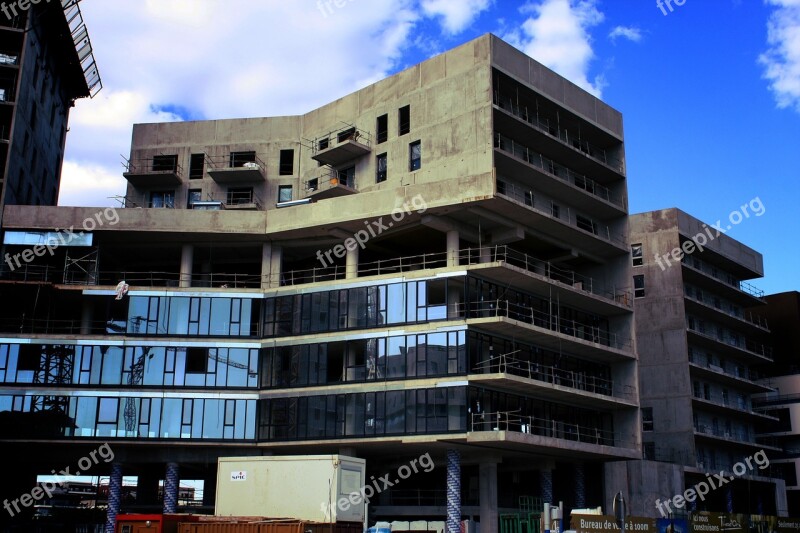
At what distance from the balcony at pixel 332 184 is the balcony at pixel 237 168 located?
13.8 feet

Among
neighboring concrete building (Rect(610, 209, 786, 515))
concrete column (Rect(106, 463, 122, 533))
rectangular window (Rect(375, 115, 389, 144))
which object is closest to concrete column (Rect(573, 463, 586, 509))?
neighboring concrete building (Rect(610, 209, 786, 515))

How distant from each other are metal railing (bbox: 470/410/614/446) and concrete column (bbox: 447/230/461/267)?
357 inches

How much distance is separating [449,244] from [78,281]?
24.6 metres

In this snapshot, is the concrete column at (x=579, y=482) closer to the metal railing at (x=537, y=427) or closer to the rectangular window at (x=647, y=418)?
the metal railing at (x=537, y=427)

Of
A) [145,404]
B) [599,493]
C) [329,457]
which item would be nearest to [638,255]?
[599,493]

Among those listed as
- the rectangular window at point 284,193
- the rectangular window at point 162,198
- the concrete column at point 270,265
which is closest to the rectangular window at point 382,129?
the rectangular window at point 284,193

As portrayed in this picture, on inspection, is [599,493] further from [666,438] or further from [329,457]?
[329,457]

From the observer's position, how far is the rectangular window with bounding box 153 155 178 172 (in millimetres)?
69250

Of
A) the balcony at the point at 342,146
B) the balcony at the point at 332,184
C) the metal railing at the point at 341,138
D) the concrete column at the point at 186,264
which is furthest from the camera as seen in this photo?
the metal railing at the point at 341,138

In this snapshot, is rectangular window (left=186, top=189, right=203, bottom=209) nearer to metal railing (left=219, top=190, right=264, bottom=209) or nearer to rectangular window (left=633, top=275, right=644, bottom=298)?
metal railing (left=219, top=190, right=264, bottom=209)

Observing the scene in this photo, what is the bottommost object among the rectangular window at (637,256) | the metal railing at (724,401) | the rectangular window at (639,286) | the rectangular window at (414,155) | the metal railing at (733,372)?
the metal railing at (724,401)

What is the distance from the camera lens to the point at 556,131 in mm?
61062

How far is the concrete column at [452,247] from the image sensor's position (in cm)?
5178

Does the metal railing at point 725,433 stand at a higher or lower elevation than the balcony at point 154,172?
lower
